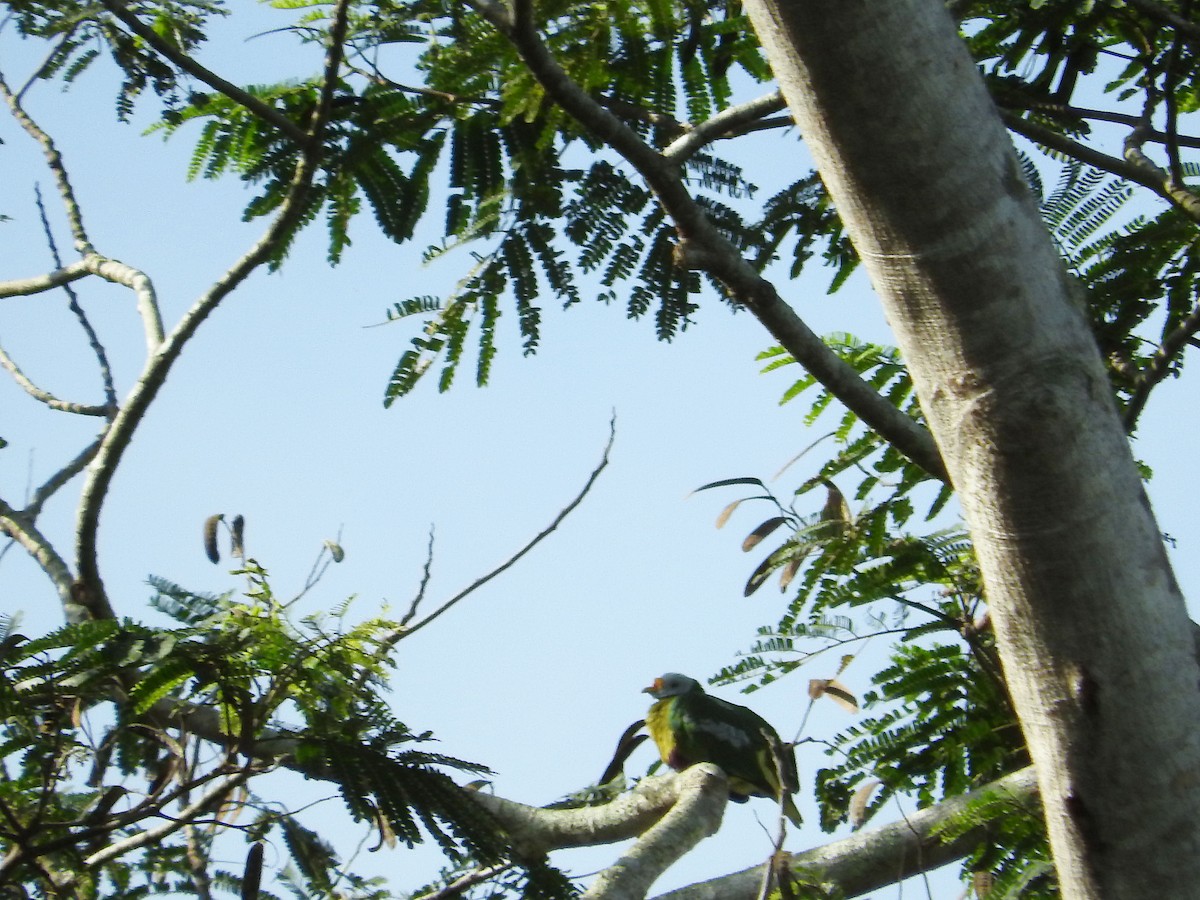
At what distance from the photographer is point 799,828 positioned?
430 cm

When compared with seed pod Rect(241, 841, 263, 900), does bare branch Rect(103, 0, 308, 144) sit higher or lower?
higher

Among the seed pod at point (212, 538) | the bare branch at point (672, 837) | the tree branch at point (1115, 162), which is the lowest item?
the bare branch at point (672, 837)

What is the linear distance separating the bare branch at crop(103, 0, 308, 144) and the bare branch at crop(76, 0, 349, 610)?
12 centimetres

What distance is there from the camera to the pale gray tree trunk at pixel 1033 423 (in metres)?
1.21

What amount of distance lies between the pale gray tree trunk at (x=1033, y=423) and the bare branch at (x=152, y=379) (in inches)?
97.6

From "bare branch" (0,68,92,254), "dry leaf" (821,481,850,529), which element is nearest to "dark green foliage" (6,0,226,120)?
"bare branch" (0,68,92,254)

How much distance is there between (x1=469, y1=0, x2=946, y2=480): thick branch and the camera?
73.9 inches

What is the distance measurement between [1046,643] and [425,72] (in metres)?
2.71

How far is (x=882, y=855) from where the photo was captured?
276 cm

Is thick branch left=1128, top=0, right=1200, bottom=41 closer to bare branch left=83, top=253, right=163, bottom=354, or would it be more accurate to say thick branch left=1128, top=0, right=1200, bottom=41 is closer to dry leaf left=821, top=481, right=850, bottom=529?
dry leaf left=821, top=481, right=850, bottom=529

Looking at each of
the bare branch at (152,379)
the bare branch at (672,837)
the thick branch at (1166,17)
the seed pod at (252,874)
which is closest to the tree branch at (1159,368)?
the thick branch at (1166,17)

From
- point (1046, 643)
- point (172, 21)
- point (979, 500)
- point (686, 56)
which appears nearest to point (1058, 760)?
point (1046, 643)

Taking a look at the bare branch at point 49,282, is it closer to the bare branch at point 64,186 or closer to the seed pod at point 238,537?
the bare branch at point 64,186

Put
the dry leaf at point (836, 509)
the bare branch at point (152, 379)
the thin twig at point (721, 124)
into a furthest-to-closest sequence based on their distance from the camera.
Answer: the bare branch at point (152, 379)
the dry leaf at point (836, 509)
the thin twig at point (721, 124)
